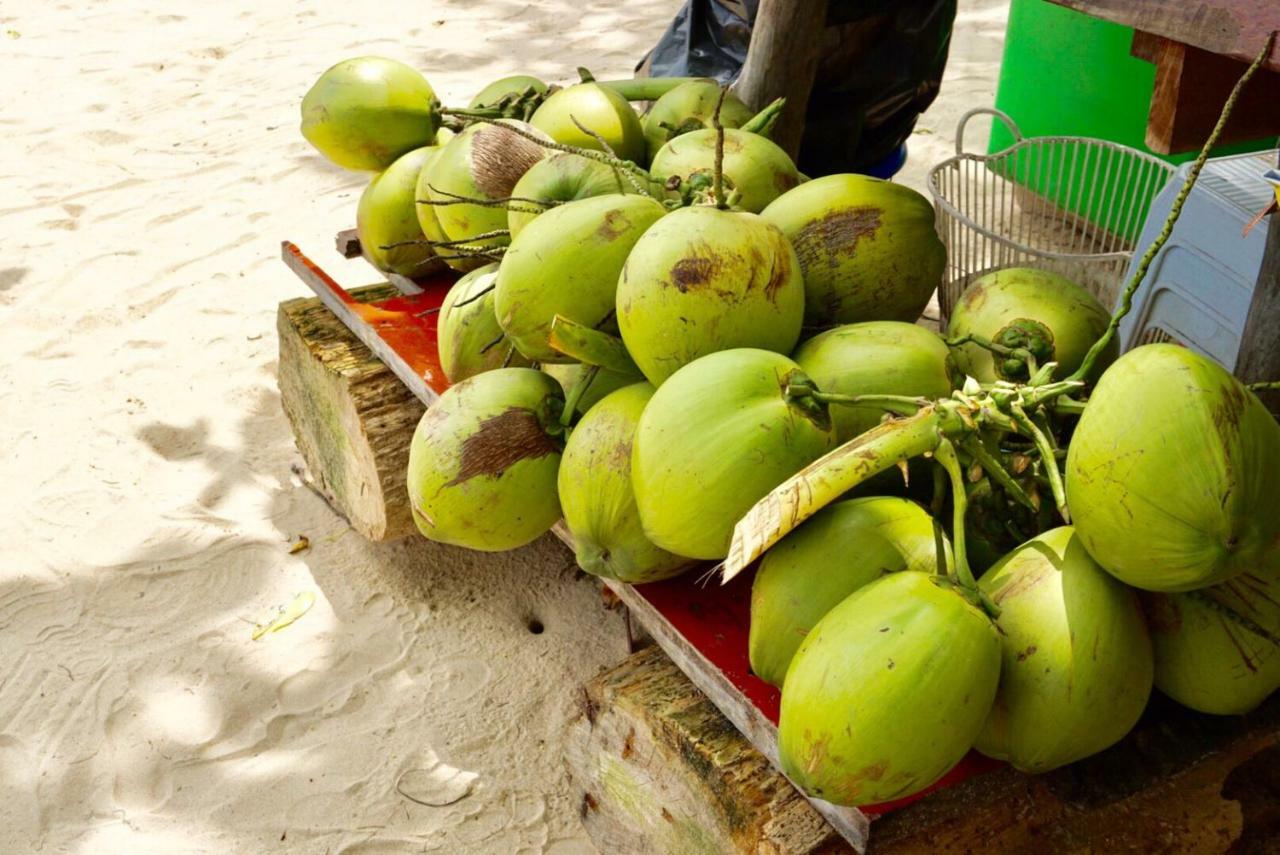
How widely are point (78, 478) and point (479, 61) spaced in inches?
127

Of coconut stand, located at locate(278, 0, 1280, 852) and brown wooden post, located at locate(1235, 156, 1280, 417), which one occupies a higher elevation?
brown wooden post, located at locate(1235, 156, 1280, 417)

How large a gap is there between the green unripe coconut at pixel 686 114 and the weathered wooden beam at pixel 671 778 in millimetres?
999

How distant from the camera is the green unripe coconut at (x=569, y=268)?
1.51 metres

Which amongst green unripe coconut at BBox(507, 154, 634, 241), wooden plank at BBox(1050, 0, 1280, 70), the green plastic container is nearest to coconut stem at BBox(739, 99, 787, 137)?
green unripe coconut at BBox(507, 154, 634, 241)

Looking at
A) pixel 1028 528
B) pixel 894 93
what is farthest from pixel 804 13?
pixel 1028 528

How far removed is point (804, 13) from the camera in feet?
7.58

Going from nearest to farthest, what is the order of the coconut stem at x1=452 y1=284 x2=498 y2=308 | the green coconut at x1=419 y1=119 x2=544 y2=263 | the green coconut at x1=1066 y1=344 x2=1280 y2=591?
the green coconut at x1=1066 y1=344 x2=1280 y2=591 < the coconut stem at x1=452 y1=284 x2=498 y2=308 < the green coconut at x1=419 y1=119 x2=544 y2=263

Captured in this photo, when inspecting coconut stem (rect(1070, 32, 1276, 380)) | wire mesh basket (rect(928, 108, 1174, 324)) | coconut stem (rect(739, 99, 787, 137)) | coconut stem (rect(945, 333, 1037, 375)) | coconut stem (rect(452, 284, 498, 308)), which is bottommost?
wire mesh basket (rect(928, 108, 1174, 324))

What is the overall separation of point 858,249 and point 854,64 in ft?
5.07

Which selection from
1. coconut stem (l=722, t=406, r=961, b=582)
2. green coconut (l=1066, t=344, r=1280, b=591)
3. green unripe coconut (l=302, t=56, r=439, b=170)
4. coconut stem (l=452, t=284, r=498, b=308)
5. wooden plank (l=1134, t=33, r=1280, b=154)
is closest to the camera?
green coconut (l=1066, t=344, r=1280, b=591)

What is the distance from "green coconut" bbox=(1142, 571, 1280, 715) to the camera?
1132 mm

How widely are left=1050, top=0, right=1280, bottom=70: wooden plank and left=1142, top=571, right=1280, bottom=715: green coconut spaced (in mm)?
557

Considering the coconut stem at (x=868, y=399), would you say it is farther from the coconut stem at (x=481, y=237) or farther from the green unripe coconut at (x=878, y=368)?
the coconut stem at (x=481, y=237)

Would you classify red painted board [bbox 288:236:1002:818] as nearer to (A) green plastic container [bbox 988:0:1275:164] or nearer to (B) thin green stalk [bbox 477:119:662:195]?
(B) thin green stalk [bbox 477:119:662:195]
